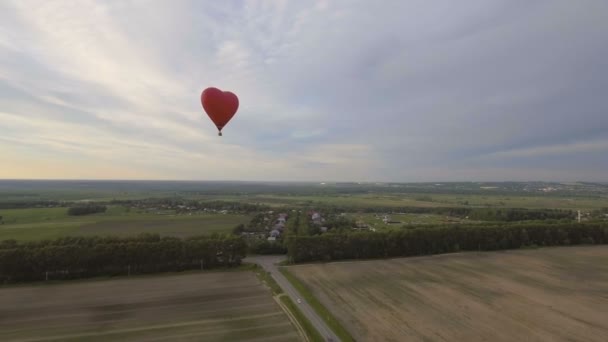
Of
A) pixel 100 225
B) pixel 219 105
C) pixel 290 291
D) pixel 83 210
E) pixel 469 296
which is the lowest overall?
pixel 290 291

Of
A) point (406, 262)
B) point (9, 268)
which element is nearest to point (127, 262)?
point (9, 268)

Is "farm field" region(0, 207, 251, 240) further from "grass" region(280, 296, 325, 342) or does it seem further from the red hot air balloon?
the red hot air balloon

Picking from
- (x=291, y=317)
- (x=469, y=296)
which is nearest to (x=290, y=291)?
(x=291, y=317)

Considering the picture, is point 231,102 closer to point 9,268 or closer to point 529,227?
point 9,268

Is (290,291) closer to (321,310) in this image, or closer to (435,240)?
(321,310)

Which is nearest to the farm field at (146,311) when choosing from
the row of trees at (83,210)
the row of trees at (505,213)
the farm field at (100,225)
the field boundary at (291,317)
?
the field boundary at (291,317)

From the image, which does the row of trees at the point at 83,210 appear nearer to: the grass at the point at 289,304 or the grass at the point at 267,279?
the grass at the point at 267,279

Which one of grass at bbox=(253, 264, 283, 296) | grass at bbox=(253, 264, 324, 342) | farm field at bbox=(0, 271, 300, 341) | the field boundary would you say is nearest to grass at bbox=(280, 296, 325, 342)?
grass at bbox=(253, 264, 324, 342)
